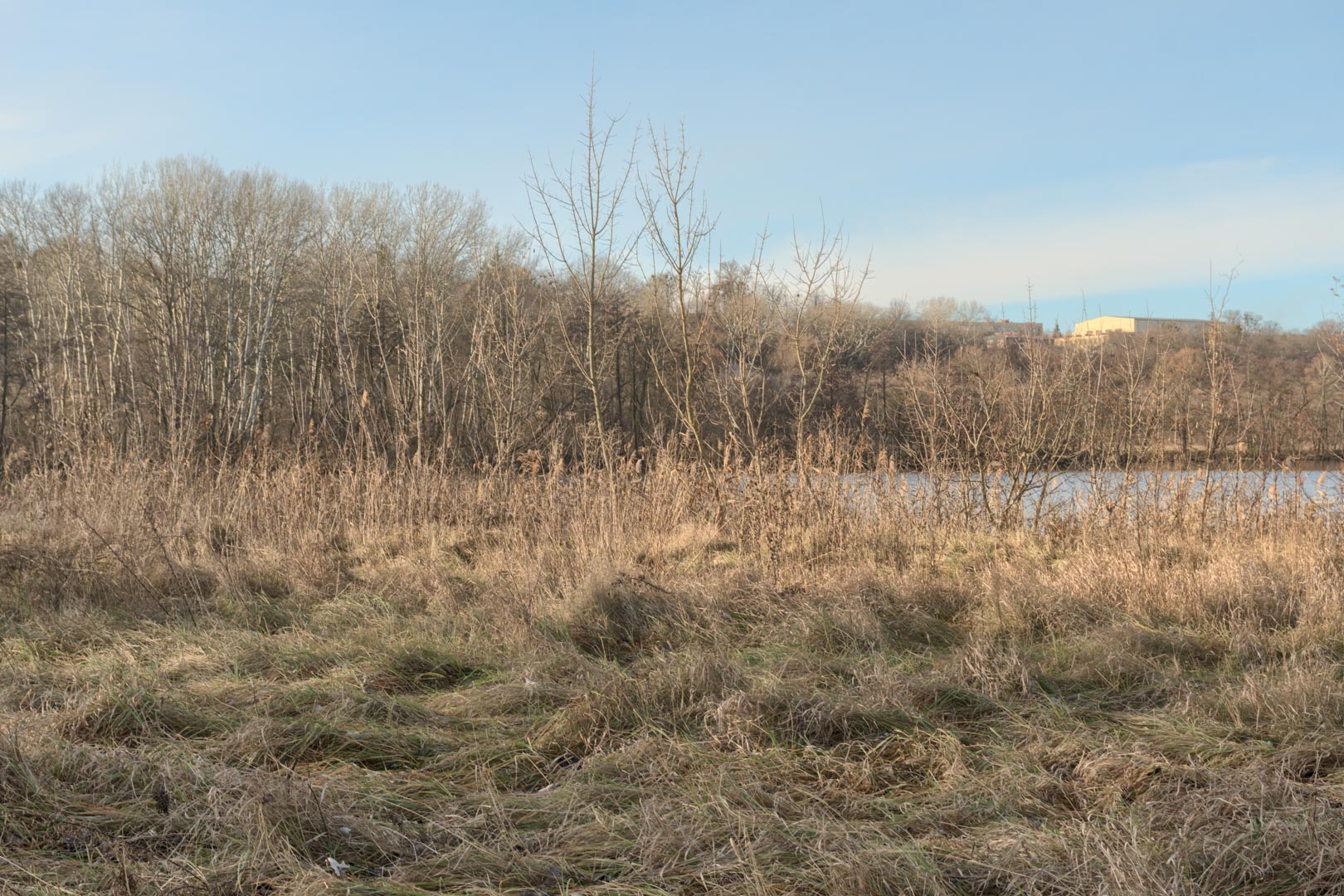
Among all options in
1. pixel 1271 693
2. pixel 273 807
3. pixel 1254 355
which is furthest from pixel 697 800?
pixel 1254 355

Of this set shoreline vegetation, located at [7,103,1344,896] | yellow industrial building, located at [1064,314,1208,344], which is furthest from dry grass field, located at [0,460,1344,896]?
yellow industrial building, located at [1064,314,1208,344]

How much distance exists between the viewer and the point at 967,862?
7.51 feet

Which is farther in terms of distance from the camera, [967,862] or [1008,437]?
[1008,437]

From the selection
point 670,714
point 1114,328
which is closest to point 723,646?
point 670,714

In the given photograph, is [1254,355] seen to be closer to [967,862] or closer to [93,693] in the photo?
[967,862]

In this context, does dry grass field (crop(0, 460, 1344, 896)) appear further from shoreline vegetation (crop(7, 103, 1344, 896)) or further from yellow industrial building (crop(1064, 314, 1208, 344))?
yellow industrial building (crop(1064, 314, 1208, 344))

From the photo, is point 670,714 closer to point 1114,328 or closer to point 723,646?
point 723,646

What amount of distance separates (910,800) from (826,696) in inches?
28.9

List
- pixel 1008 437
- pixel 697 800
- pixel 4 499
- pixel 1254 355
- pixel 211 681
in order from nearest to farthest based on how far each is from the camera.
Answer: pixel 697 800, pixel 211 681, pixel 4 499, pixel 1008 437, pixel 1254 355

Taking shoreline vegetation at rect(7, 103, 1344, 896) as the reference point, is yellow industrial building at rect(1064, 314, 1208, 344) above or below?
above

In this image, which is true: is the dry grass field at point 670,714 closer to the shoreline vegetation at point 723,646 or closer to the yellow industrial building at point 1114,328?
the shoreline vegetation at point 723,646

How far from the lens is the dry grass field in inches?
91.0

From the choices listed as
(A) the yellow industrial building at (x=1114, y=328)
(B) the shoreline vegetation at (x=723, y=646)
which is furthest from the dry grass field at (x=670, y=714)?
(A) the yellow industrial building at (x=1114, y=328)

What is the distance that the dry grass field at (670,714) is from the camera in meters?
2.31
